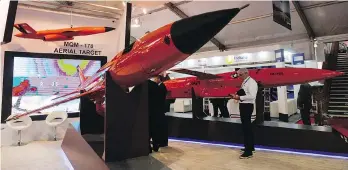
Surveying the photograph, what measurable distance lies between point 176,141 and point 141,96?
262cm

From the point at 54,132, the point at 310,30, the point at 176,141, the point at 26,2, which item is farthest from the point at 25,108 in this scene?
the point at 310,30

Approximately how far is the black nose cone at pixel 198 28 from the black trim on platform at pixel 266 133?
9.24 ft

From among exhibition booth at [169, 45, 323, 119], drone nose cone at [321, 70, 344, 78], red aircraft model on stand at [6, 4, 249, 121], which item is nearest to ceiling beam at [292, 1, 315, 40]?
exhibition booth at [169, 45, 323, 119]

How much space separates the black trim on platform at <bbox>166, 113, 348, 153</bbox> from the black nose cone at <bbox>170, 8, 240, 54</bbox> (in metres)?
2.82

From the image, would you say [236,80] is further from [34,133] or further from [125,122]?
[34,133]

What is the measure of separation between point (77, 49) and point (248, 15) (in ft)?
24.8

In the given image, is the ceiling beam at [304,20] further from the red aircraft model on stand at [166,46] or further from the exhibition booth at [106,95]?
the red aircraft model on stand at [166,46]

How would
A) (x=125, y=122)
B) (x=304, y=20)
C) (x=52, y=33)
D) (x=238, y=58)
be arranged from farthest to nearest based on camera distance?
(x=304, y=20), (x=238, y=58), (x=52, y=33), (x=125, y=122)

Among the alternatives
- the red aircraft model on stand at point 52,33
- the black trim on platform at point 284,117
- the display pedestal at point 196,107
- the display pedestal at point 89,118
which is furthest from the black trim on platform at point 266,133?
the black trim on platform at point 284,117

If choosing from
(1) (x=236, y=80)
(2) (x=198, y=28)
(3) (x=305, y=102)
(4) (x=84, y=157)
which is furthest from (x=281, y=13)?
(4) (x=84, y=157)

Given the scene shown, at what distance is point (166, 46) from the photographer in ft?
7.26

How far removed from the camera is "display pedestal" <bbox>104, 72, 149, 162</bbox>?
2.56 metres

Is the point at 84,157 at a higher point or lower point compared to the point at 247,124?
lower

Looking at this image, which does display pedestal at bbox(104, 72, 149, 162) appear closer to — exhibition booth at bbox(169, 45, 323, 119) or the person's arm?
the person's arm
